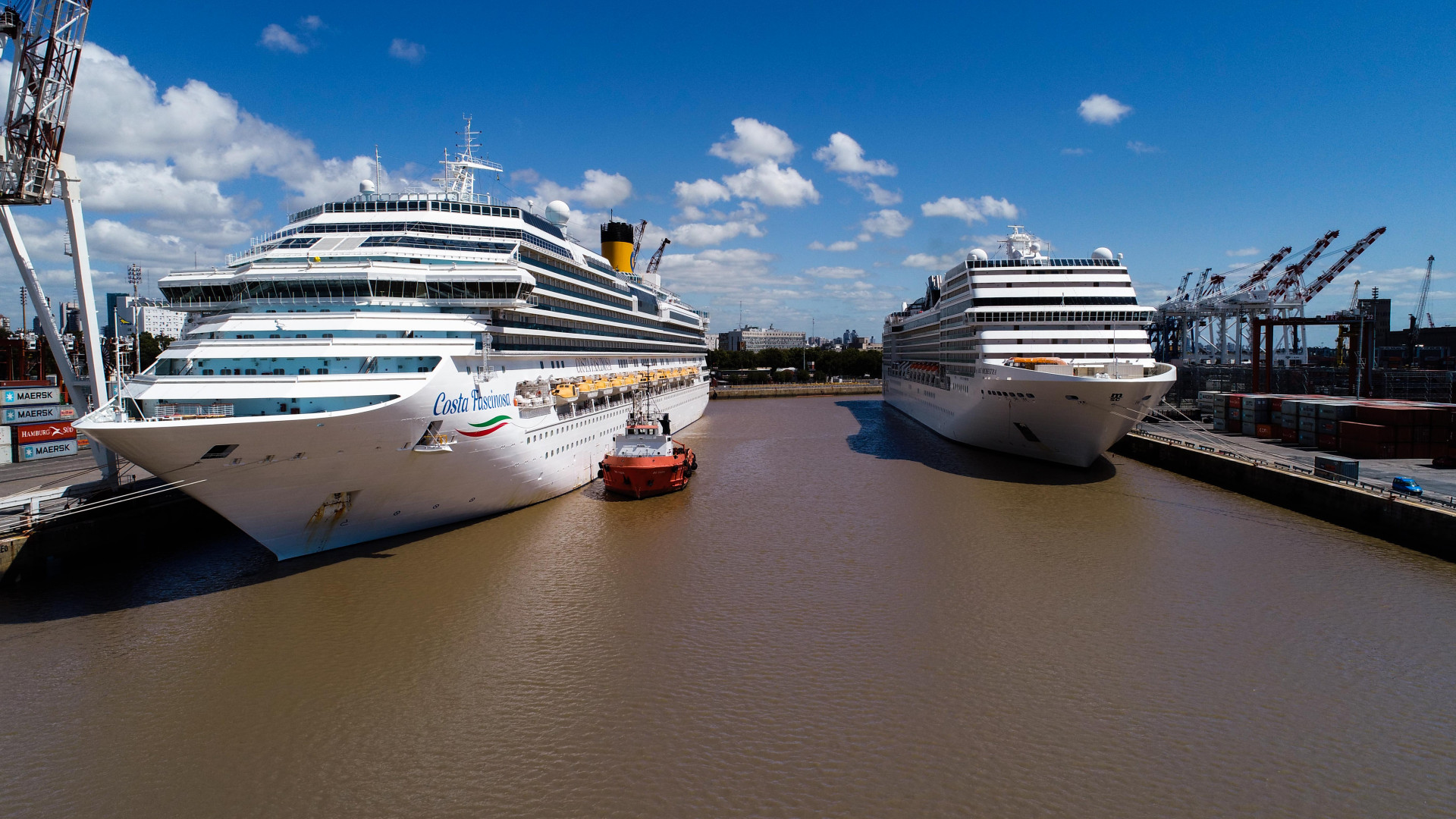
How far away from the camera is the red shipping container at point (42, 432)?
25.2 metres

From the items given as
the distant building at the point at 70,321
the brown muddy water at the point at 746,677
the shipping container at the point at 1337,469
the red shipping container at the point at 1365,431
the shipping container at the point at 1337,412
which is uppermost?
the distant building at the point at 70,321

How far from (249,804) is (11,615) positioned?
9.63 m

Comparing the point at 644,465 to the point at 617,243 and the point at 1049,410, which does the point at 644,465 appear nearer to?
the point at 1049,410

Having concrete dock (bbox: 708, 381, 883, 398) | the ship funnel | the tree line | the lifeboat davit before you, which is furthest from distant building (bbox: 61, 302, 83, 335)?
the tree line

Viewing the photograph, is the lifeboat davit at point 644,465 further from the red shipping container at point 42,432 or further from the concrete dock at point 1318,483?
the red shipping container at point 42,432

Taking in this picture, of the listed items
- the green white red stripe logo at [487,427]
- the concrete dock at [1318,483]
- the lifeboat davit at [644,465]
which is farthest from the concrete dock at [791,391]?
the green white red stripe logo at [487,427]

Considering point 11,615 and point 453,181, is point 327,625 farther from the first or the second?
point 453,181

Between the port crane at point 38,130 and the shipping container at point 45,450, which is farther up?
the port crane at point 38,130

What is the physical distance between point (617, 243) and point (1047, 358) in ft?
85.2

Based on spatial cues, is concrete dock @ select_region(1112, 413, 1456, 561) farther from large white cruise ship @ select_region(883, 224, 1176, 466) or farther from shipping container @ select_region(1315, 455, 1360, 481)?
large white cruise ship @ select_region(883, 224, 1176, 466)

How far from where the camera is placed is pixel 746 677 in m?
10.6

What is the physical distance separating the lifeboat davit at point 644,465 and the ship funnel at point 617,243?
1919 centimetres

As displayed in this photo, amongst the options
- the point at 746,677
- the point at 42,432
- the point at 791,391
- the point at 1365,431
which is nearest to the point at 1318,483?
the point at 1365,431

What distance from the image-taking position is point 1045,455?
27.3 m
